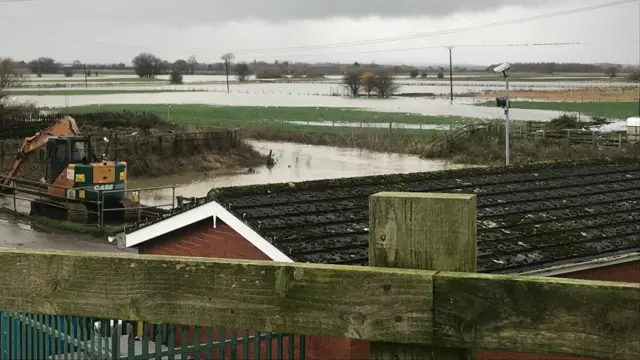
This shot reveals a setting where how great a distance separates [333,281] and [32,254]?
108cm

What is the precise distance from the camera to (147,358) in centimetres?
341

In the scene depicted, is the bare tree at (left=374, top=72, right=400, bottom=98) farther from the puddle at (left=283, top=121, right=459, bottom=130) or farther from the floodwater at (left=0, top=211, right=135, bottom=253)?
the floodwater at (left=0, top=211, right=135, bottom=253)

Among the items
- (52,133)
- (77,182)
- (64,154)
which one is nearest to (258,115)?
(52,133)

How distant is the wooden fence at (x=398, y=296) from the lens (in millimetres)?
2455

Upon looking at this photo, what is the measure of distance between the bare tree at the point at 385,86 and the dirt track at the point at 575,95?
1116 cm

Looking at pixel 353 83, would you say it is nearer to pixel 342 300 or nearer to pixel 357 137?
pixel 357 137

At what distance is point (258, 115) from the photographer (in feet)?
322

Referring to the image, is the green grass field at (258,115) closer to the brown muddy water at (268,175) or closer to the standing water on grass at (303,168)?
the brown muddy water at (268,175)

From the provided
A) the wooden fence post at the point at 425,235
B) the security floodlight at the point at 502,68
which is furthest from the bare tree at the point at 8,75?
the wooden fence post at the point at 425,235

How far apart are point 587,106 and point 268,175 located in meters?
49.4

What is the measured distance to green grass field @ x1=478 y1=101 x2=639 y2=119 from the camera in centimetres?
7932

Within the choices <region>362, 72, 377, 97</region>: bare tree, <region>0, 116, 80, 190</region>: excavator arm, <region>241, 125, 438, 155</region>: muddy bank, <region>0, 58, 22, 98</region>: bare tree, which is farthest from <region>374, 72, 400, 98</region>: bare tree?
<region>0, 116, 80, 190</region>: excavator arm

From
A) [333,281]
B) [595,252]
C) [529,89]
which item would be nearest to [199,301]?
[333,281]

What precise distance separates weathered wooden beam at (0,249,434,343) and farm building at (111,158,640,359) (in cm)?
501
